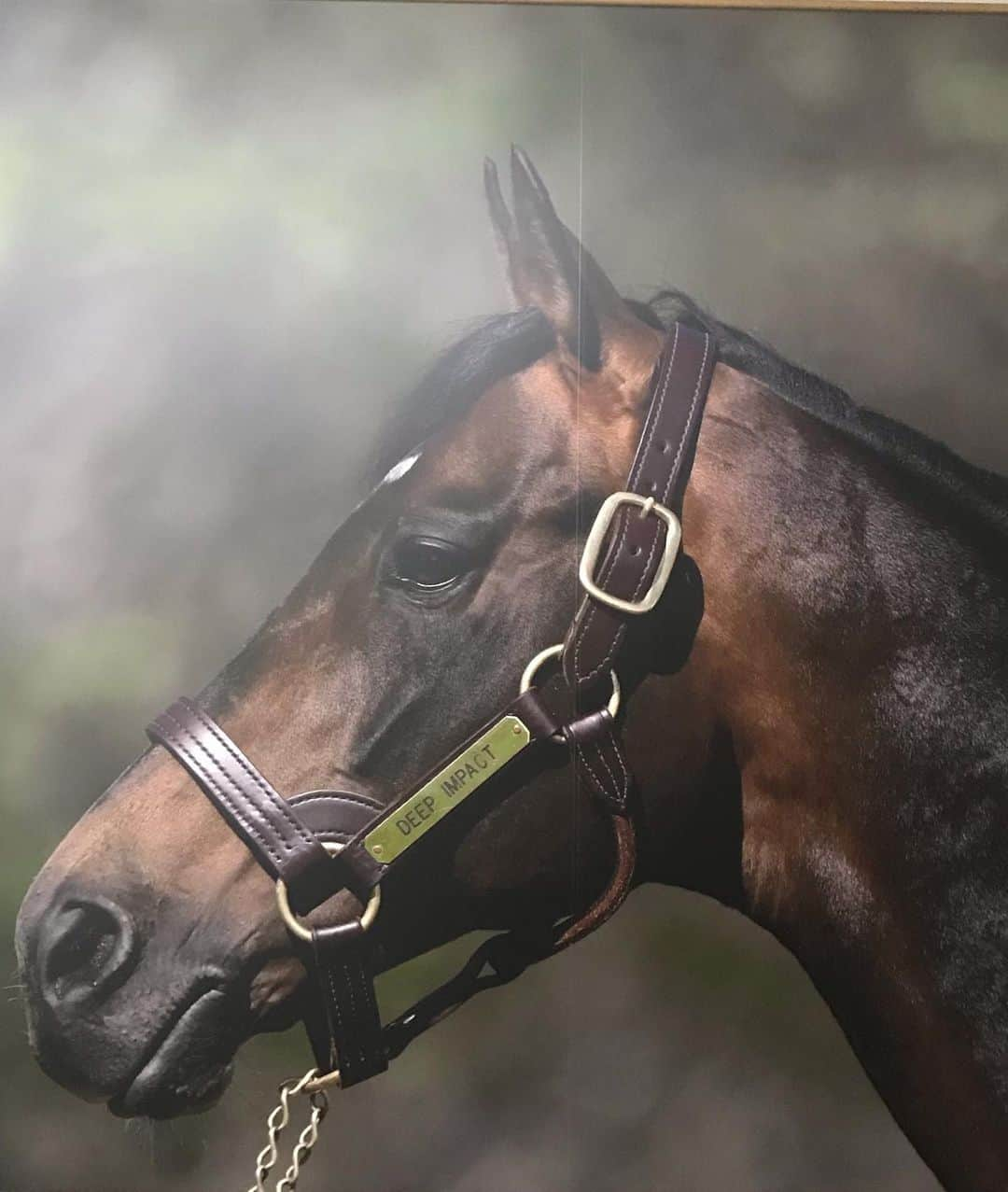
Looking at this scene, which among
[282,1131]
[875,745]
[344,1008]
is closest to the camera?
[875,745]

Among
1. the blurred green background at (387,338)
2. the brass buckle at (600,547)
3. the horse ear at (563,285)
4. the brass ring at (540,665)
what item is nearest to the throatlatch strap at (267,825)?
the blurred green background at (387,338)

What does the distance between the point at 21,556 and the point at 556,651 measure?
65 centimetres

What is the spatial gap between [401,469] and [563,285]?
0.88 ft

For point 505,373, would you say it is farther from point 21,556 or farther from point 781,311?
point 21,556

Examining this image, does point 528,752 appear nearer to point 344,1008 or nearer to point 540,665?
point 540,665

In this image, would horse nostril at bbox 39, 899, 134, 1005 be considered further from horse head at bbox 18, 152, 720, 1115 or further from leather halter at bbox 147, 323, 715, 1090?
leather halter at bbox 147, 323, 715, 1090

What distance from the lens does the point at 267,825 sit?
104 cm

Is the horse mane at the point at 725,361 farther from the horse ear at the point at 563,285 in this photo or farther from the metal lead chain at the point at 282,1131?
the metal lead chain at the point at 282,1131

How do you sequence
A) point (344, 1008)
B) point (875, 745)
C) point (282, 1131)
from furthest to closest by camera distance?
point (282, 1131) < point (344, 1008) < point (875, 745)

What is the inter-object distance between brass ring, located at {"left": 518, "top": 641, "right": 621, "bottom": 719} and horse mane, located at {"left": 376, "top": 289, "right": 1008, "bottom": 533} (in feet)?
0.91

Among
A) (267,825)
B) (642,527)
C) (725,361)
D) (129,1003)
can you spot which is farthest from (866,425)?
(129,1003)

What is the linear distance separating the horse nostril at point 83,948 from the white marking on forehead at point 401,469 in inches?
20.3

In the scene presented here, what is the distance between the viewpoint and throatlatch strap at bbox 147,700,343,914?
3.40ft

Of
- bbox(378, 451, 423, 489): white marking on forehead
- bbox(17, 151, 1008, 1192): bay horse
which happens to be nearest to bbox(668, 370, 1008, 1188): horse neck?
bbox(17, 151, 1008, 1192): bay horse
